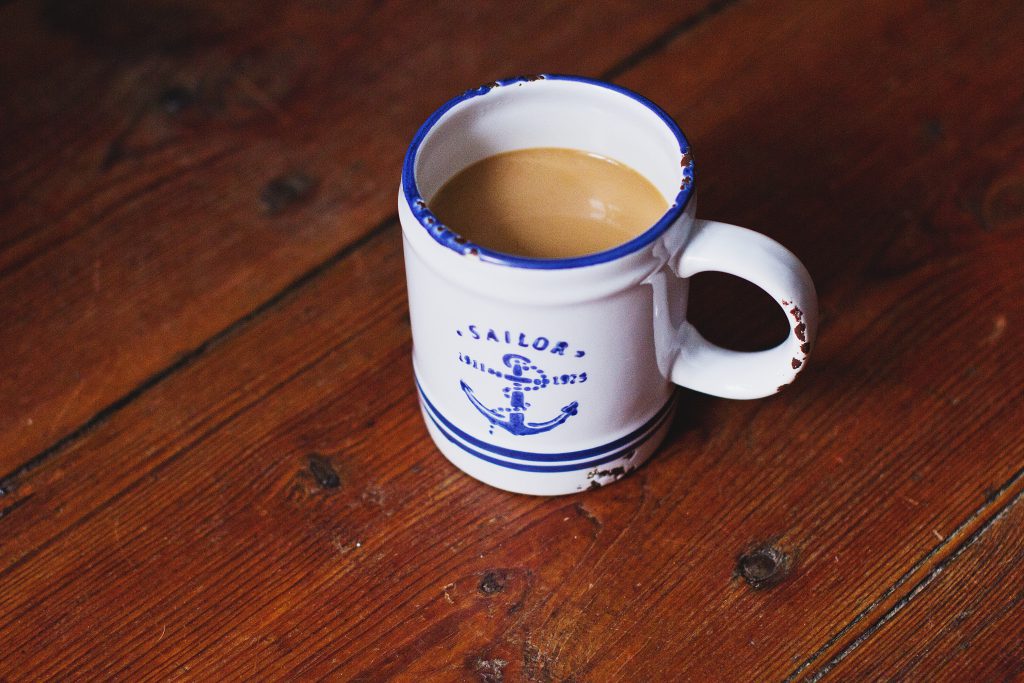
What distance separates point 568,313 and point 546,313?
1 cm

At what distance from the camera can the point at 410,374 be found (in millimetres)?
719

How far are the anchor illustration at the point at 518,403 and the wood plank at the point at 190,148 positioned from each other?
0.21m

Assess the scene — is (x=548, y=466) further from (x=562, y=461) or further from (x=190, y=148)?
(x=190, y=148)

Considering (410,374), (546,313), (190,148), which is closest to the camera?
(546,313)

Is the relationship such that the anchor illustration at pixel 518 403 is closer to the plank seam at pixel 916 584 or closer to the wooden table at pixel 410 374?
the wooden table at pixel 410 374

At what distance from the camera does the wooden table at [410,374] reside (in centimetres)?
62

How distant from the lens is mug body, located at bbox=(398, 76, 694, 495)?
54 cm

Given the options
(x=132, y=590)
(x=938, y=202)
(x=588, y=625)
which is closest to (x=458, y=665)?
(x=588, y=625)

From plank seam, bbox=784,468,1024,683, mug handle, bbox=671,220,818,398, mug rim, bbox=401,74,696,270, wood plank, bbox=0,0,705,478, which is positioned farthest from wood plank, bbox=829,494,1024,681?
wood plank, bbox=0,0,705,478

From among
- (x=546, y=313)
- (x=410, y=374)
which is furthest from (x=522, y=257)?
(x=410, y=374)

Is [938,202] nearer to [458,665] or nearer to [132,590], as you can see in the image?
[458,665]

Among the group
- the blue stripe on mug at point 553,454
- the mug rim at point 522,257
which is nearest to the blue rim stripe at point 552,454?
the blue stripe on mug at point 553,454

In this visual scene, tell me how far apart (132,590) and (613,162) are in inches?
13.6

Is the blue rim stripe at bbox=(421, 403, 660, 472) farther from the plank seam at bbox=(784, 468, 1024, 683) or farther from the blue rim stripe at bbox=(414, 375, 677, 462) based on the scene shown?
the plank seam at bbox=(784, 468, 1024, 683)
